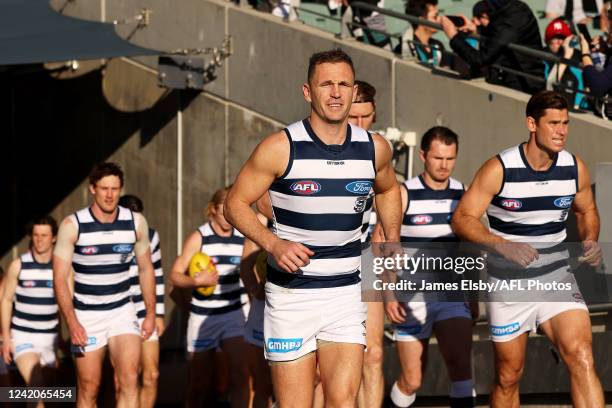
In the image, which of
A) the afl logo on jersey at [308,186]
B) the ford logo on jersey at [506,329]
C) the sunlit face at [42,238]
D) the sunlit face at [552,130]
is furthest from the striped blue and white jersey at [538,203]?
the sunlit face at [42,238]

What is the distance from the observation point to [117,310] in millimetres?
11172

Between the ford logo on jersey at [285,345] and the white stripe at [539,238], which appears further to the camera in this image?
the white stripe at [539,238]

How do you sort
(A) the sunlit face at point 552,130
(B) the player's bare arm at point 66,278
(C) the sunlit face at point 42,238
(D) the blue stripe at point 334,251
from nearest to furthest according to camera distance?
(D) the blue stripe at point 334,251, (A) the sunlit face at point 552,130, (B) the player's bare arm at point 66,278, (C) the sunlit face at point 42,238

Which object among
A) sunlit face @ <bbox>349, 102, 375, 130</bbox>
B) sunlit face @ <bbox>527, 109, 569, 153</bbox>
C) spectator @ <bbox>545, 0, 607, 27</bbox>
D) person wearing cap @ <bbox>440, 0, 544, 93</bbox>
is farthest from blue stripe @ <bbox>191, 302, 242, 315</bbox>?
spectator @ <bbox>545, 0, 607, 27</bbox>

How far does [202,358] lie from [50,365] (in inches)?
72.0

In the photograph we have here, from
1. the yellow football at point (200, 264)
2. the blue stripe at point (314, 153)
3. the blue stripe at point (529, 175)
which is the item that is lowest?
the yellow football at point (200, 264)

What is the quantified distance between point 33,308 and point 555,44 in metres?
5.99

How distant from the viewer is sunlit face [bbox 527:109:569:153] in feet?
30.0

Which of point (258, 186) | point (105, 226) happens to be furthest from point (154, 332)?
point (258, 186)

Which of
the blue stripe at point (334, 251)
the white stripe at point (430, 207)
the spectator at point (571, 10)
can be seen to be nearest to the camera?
the blue stripe at point (334, 251)

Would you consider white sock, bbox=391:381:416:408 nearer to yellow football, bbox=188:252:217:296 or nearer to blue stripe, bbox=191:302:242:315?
blue stripe, bbox=191:302:242:315

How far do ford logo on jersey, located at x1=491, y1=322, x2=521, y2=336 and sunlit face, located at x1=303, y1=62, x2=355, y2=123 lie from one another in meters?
2.52

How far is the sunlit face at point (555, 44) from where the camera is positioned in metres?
13.7

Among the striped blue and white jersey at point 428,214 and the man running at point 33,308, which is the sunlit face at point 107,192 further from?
the striped blue and white jersey at point 428,214
